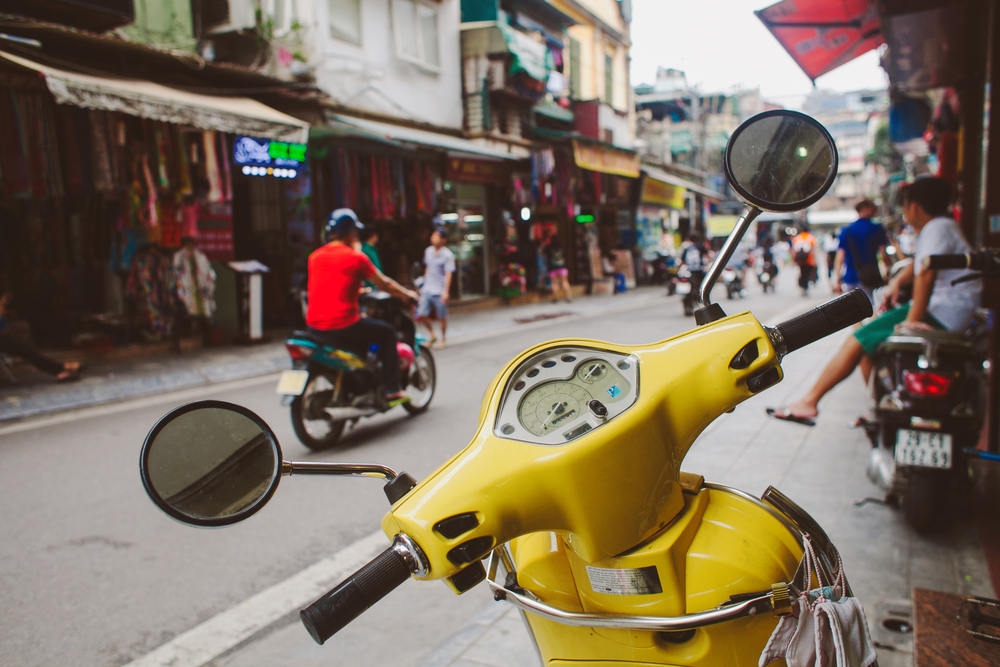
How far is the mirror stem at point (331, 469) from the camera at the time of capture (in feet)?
3.79

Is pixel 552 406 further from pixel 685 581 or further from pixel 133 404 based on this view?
pixel 133 404

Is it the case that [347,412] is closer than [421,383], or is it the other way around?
[347,412]

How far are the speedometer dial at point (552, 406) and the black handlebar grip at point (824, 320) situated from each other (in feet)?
1.22

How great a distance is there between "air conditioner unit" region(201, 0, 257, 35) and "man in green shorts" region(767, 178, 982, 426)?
10017mm

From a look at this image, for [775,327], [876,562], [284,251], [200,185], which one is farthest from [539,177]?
[775,327]

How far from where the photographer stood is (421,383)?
663cm

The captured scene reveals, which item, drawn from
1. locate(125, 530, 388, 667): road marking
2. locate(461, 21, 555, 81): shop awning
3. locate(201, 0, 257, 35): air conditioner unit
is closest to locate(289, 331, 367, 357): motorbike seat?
locate(125, 530, 388, 667): road marking

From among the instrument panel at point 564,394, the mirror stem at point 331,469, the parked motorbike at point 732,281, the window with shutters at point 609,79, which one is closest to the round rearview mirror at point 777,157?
the instrument panel at point 564,394

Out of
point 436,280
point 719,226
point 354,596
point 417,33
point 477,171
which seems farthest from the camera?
point 719,226

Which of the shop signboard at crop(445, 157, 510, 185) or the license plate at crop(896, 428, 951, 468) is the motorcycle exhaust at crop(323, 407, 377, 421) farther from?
the shop signboard at crop(445, 157, 510, 185)

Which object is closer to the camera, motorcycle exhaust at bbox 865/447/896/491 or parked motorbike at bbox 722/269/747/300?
motorcycle exhaust at bbox 865/447/896/491

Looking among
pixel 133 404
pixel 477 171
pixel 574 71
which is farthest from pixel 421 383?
pixel 574 71

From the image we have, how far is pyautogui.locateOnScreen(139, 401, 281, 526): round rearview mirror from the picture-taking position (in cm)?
112

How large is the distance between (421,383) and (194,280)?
16.1 feet
